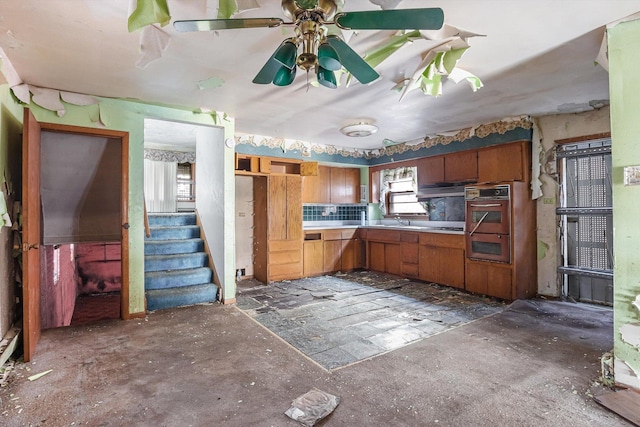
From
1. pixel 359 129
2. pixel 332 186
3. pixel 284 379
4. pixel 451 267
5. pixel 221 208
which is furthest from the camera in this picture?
pixel 332 186

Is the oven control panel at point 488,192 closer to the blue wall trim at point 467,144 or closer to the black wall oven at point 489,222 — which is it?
the black wall oven at point 489,222

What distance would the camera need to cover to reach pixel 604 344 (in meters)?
2.77

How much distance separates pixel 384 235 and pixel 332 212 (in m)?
1.34

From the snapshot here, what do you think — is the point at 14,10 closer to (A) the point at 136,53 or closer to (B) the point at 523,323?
(A) the point at 136,53

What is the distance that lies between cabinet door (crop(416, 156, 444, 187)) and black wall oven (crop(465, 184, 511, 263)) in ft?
2.39

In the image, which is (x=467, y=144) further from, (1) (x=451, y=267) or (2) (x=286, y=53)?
(2) (x=286, y=53)

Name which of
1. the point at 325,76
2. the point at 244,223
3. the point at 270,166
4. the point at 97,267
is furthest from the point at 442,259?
the point at 97,267

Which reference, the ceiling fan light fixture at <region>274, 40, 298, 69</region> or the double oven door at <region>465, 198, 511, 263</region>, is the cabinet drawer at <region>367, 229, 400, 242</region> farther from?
the ceiling fan light fixture at <region>274, 40, 298, 69</region>

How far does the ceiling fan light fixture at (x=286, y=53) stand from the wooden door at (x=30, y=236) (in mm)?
2264

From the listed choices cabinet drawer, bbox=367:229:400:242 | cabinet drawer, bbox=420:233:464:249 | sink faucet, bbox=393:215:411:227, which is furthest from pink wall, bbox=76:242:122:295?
cabinet drawer, bbox=420:233:464:249

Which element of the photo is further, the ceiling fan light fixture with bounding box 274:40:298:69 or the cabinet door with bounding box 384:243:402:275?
the cabinet door with bounding box 384:243:402:275

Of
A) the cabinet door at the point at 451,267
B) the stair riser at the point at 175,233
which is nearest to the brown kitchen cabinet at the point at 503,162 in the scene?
the cabinet door at the point at 451,267

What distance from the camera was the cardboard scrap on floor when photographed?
1.80 meters

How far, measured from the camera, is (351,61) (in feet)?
6.02
